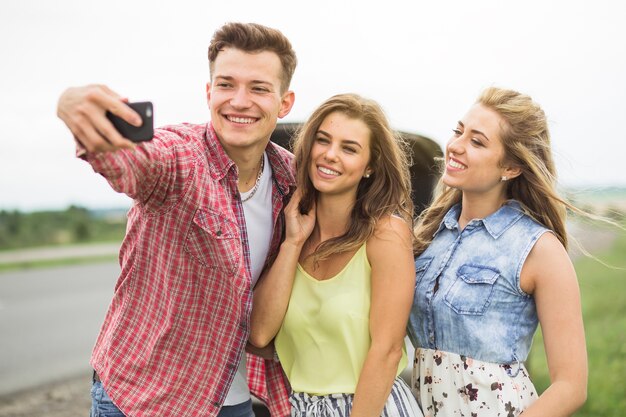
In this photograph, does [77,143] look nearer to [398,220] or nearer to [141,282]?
[141,282]

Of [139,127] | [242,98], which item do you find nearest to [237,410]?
[242,98]

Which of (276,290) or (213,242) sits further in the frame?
(276,290)

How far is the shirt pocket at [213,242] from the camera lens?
2.46 m

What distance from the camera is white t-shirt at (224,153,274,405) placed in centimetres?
280

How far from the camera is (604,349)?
809cm

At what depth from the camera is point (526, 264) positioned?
2.56 m

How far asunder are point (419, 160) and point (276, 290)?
1.32 m

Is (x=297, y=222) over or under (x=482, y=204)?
under

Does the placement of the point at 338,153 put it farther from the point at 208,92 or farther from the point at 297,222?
the point at 208,92

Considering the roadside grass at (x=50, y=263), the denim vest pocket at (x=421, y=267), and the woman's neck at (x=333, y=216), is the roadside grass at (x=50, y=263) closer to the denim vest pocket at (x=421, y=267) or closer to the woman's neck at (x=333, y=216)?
the woman's neck at (x=333, y=216)

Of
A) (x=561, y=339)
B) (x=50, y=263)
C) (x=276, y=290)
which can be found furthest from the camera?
(x=50, y=263)

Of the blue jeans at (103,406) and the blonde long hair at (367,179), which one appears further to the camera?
the blonde long hair at (367,179)

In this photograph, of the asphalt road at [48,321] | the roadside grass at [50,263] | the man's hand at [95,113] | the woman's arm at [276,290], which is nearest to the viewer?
the man's hand at [95,113]

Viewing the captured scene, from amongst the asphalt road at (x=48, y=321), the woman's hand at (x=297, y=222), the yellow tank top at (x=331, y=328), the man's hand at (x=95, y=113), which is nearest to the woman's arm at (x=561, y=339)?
the yellow tank top at (x=331, y=328)
